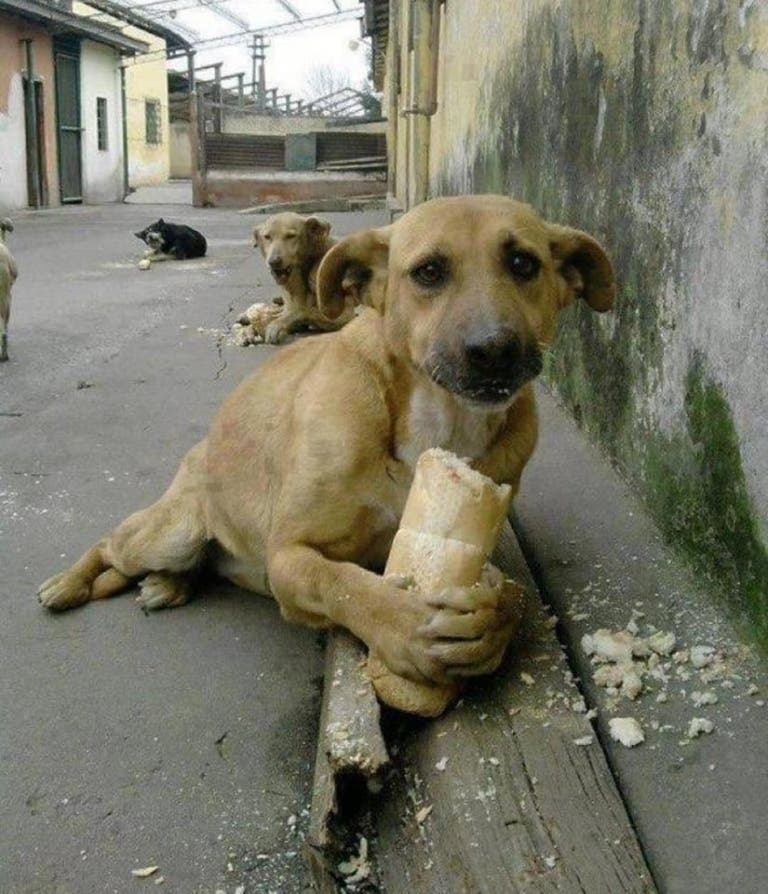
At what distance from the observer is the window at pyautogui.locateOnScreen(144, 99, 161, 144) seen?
37.8m

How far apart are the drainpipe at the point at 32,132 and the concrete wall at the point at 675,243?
2105cm

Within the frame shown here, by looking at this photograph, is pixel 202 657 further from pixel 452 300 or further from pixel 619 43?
pixel 619 43

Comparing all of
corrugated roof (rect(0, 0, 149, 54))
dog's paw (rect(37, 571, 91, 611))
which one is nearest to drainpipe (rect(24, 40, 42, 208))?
corrugated roof (rect(0, 0, 149, 54))

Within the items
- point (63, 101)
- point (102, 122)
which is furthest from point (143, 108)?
point (63, 101)

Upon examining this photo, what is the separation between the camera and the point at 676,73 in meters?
2.71

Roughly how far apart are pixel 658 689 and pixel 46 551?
89.9 inches

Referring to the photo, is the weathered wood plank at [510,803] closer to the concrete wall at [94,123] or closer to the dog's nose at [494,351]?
the dog's nose at [494,351]

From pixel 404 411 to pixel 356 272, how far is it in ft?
1.60

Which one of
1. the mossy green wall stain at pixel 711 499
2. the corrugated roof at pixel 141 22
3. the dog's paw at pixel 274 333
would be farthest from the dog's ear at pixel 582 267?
the corrugated roof at pixel 141 22

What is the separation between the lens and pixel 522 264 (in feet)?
8.20

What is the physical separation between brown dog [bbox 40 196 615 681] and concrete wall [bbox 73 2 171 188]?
111ft

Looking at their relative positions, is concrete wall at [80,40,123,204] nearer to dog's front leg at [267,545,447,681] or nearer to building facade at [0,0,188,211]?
building facade at [0,0,188,211]

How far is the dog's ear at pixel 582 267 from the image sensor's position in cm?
263

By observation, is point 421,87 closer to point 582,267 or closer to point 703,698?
point 582,267
